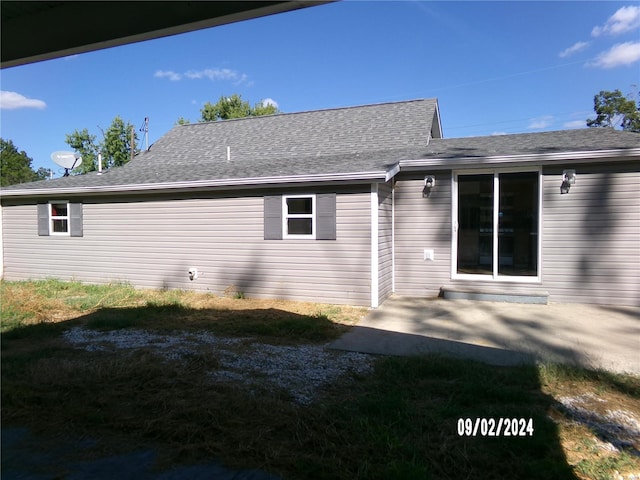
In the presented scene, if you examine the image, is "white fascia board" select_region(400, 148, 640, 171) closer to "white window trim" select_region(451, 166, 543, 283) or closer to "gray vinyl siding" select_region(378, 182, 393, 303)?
"white window trim" select_region(451, 166, 543, 283)

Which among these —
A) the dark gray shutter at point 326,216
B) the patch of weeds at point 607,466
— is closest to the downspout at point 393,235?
the dark gray shutter at point 326,216

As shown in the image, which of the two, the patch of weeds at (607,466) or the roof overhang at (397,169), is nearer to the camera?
the patch of weeds at (607,466)

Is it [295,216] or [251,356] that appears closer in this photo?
[251,356]

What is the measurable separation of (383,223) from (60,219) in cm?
858

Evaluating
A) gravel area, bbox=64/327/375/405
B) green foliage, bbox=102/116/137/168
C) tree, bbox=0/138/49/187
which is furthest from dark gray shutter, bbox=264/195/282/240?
tree, bbox=0/138/49/187

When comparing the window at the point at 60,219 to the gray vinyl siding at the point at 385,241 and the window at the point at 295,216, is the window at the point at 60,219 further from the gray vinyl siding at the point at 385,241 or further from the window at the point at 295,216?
the gray vinyl siding at the point at 385,241

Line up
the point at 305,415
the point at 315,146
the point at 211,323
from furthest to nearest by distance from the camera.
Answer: the point at 315,146 < the point at 211,323 < the point at 305,415

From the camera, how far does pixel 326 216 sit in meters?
7.99

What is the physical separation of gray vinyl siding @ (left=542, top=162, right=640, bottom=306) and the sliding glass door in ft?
0.94

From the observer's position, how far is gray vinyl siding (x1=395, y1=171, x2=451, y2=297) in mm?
8359

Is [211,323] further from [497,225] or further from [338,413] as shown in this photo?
[497,225]

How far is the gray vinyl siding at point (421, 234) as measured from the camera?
836 centimetres

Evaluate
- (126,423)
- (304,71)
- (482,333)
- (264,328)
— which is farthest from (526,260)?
(304,71)
